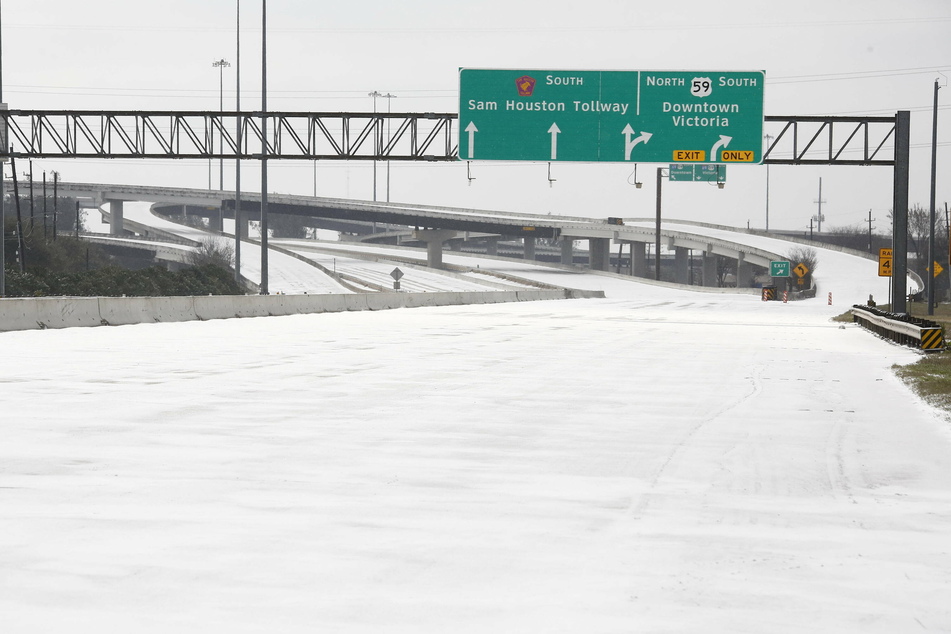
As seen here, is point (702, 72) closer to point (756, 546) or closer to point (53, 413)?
point (53, 413)

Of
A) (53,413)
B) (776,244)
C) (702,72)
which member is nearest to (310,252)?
(776,244)

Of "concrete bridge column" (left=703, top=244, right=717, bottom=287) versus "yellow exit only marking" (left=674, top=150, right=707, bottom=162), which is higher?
"yellow exit only marking" (left=674, top=150, right=707, bottom=162)

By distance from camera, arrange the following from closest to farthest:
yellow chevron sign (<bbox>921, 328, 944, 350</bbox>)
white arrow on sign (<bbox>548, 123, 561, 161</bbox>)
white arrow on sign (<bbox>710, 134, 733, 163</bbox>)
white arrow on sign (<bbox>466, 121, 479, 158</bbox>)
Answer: yellow chevron sign (<bbox>921, 328, 944, 350</bbox>)
white arrow on sign (<bbox>710, 134, 733, 163</bbox>)
white arrow on sign (<bbox>548, 123, 561, 161</bbox>)
white arrow on sign (<bbox>466, 121, 479, 158</bbox>)

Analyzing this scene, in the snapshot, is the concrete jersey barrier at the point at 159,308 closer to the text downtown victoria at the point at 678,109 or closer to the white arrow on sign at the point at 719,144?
the text downtown victoria at the point at 678,109

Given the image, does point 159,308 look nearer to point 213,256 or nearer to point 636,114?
point 636,114

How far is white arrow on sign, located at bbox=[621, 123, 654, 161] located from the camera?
42.2 metres

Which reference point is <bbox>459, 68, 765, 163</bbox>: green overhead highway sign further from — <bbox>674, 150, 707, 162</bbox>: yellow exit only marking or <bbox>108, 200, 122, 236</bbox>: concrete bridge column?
<bbox>108, 200, 122, 236</bbox>: concrete bridge column

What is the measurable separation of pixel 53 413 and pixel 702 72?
34372mm

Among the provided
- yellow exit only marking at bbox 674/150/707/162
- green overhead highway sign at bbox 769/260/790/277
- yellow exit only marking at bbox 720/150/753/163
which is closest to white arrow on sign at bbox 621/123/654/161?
yellow exit only marking at bbox 674/150/707/162

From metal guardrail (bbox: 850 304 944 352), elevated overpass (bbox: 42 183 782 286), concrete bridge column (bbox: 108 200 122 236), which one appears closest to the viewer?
metal guardrail (bbox: 850 304 944 352)

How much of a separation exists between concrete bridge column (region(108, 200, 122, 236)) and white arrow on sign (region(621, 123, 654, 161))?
13317 centimetres

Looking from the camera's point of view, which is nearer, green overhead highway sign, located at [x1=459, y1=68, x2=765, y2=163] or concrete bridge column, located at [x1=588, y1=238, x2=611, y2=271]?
green overhead highway sign, located at [x1=459, y1=68, x2=765, y2=163]

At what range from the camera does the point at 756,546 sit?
638cm

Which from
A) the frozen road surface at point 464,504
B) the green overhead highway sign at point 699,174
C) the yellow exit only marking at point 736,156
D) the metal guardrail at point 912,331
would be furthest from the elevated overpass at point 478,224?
the frozen road surface at point 464,504
